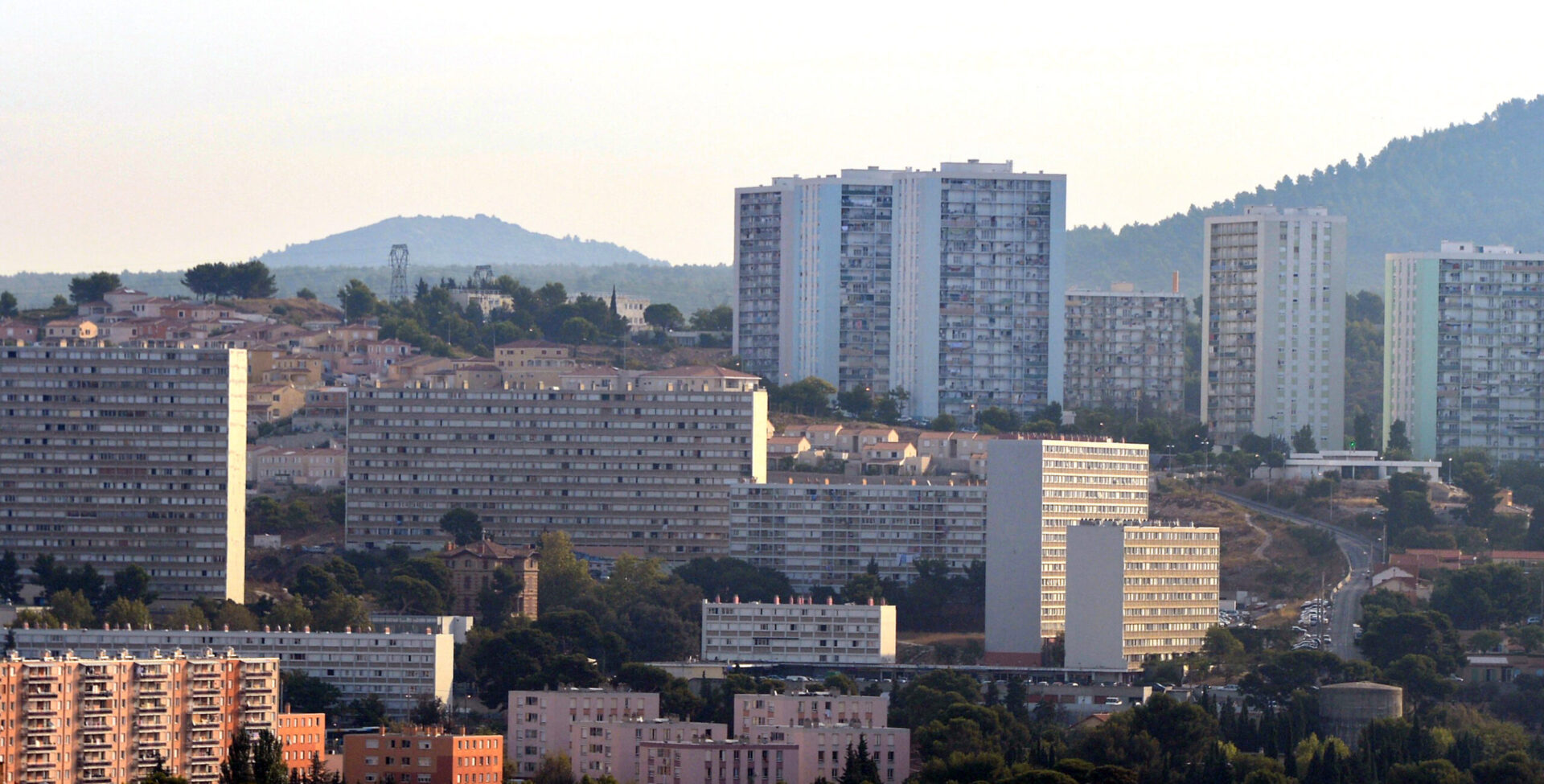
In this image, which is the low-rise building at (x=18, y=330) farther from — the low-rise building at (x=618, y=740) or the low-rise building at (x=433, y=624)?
the low-rise building at (x=618, y=740)

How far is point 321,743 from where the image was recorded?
89312 mm

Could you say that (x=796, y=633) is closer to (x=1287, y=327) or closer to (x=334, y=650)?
(x=334, y=650)

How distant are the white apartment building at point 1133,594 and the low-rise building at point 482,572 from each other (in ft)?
68.3

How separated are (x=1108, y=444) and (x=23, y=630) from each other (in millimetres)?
41996

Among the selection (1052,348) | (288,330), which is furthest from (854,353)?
(288,330)

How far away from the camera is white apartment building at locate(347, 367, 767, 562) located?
12400 cm

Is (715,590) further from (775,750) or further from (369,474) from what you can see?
(775,750)

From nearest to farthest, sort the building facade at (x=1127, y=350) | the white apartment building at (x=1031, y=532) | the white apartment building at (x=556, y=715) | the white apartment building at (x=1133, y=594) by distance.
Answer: the white apartment building at (x=556, y=715)
the white apartment building at (x=1133, y=594)
the white apartment building at (x=1031, y=532)
the building facade at (x=1127, y=350)

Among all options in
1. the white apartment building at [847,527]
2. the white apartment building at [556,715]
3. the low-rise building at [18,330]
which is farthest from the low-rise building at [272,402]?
the white apartment building at [556,715]

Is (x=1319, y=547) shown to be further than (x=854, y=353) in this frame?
No

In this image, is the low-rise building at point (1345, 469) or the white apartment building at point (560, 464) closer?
the white apartment building at point (560, 464)

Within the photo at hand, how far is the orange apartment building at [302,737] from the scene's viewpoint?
286ft

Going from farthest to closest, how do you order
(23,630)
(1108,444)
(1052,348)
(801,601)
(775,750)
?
(1052,348) → (1108,444) → (801,601) → (23,630) → (775,750)

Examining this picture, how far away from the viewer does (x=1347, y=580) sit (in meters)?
119
